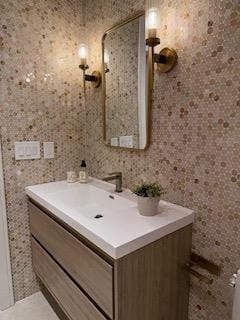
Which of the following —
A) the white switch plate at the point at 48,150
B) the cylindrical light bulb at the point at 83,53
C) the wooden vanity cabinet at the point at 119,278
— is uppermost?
the cylindrical light bulb at the point at 83,53

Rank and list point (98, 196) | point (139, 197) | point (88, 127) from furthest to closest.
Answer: point (88, 127) < point (98, 196) < point (139, 197)

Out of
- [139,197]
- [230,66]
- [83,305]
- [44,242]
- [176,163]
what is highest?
[230,66]

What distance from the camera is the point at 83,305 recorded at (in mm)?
1110

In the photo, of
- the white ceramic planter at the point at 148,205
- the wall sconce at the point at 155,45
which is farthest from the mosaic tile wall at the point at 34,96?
the white ceramic planter at the point at 148,205

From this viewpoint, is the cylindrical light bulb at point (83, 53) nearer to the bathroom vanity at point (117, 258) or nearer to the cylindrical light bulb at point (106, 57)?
the cylindrical light bulb at point (106, 57)

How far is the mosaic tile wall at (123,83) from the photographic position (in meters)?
1.38

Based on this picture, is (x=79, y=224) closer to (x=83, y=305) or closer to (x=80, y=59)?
(x=83, y=305)

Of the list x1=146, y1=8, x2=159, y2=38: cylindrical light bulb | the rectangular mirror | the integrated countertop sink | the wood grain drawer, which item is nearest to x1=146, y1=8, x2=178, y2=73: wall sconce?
x1=146, y1=8, x2=159, y2=38: cylindrical light bulb

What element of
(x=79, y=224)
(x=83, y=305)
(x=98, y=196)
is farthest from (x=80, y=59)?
(x=83, y=305)

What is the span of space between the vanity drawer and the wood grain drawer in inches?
2.1

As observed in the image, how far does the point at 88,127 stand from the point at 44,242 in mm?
951

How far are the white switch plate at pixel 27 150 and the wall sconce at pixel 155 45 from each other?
1.02 metres

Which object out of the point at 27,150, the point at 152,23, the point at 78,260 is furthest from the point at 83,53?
the point at 78,260

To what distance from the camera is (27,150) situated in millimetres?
1610
